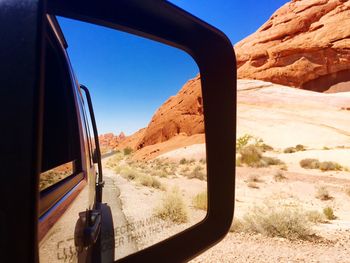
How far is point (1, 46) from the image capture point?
0.65 m

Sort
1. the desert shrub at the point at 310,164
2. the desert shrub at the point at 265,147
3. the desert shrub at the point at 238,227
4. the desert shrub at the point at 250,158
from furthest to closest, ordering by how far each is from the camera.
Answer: the desert shrub at the point at 265,147, the desert shrub at the point at 250,158, the desert shrub at the point at 310,164, the desert shrub at the point at 238,227

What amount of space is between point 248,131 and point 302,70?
25452mm

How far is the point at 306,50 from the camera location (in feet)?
204

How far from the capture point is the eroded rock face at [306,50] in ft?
196

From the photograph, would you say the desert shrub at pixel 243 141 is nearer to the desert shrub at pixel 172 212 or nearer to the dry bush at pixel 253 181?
the dry bush at pixel 253 181

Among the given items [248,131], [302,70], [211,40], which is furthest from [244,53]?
[211,40]

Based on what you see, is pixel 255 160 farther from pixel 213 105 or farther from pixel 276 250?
pixel 213 105

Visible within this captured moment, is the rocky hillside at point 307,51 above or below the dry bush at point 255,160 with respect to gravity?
above

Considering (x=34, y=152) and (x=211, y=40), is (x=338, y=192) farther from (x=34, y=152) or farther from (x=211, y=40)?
(x=34, y=152)

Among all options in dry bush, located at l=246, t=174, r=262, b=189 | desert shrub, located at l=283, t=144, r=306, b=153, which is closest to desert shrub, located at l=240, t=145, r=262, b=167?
desert shrub, located at l=283, t=144, r=306, b=153

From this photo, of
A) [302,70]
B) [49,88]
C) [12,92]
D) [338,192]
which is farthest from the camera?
[302,70]

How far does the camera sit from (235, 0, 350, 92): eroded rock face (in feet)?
196

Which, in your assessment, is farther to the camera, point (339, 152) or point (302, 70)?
point (302, 70)

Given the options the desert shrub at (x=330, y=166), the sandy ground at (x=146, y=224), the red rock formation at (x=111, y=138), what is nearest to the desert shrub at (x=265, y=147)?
the desert shrub at (x=330, y=166)
